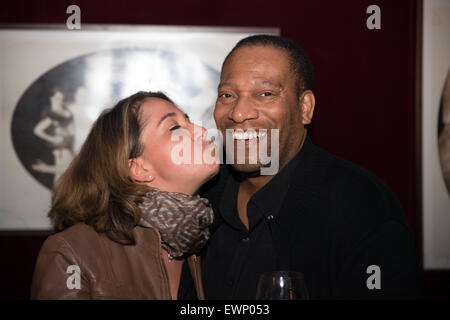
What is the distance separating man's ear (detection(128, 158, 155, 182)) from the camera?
1.88 m

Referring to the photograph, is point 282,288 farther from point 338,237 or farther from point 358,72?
point 358,72

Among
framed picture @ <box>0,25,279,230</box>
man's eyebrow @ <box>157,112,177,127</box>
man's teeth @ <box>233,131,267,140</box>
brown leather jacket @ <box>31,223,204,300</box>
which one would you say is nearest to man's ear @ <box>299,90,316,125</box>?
man's teeth @ <box>233,131,267,140</box>

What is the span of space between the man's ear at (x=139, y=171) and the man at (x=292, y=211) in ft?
1.25

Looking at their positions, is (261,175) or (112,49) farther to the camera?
(112,49)

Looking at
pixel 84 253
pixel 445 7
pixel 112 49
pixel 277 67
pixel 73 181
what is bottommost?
pixel 84 253

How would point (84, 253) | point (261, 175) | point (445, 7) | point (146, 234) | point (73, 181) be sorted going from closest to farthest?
point (84, 253), point (146, 234), point (73, 181), point (261, 175), point (445, 7)

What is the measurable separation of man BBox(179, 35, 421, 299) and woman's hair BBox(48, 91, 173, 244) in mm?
357

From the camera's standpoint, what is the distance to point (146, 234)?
1.73m

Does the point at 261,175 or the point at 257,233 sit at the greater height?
the point at 261,175

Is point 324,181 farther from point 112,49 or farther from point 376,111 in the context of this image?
point 112,49

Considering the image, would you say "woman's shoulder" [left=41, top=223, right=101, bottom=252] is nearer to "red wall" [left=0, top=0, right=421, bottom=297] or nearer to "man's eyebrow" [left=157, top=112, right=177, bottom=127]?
"man's eyebrow" [left=157, top=112, right=177, bottom=127]

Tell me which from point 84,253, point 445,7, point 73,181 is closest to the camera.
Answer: point 84,253

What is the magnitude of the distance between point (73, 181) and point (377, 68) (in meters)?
2.04

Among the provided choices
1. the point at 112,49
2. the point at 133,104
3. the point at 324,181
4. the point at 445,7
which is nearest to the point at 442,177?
the point at 445,7
